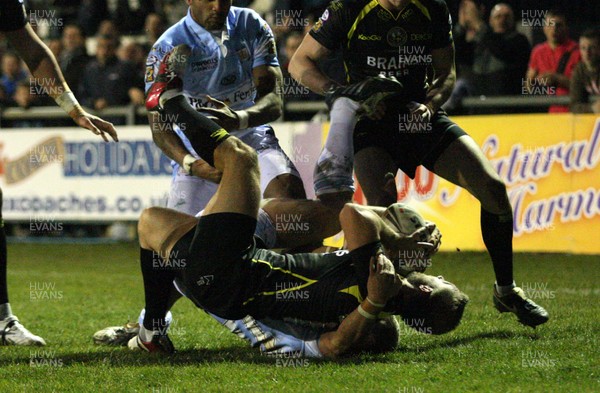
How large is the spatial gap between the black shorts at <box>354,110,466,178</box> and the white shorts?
1.75 ft

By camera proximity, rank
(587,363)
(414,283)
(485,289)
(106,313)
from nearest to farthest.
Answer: (587,363) < (414,283) < (106,313) < (485,289)

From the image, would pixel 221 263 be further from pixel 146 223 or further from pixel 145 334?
pixel 145 334

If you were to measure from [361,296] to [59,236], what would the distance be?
10766 millimetres

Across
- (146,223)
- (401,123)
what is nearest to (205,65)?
(401,123)

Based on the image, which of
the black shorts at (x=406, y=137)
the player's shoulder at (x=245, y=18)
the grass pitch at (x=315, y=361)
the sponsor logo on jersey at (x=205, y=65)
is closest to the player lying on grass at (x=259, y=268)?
the grass pitch at (x=315, y=361)

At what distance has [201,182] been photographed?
7215 mm

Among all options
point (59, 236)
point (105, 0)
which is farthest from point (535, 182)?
point (105, 0)

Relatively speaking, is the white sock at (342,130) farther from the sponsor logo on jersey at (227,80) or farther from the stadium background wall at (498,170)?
the stadium background wall at (498,170)

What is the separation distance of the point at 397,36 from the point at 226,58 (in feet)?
3.94

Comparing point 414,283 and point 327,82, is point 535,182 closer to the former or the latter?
point 327,82

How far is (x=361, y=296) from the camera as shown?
5.61 metres

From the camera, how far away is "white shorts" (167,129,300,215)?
7.14 metres

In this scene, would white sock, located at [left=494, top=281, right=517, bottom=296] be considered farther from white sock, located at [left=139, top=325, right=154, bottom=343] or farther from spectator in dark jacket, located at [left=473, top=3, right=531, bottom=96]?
spectator in dark jacket, located at [left=473, top=3, right=531, bottom=96]

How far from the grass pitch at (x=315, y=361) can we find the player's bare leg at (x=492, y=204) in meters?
0.19
